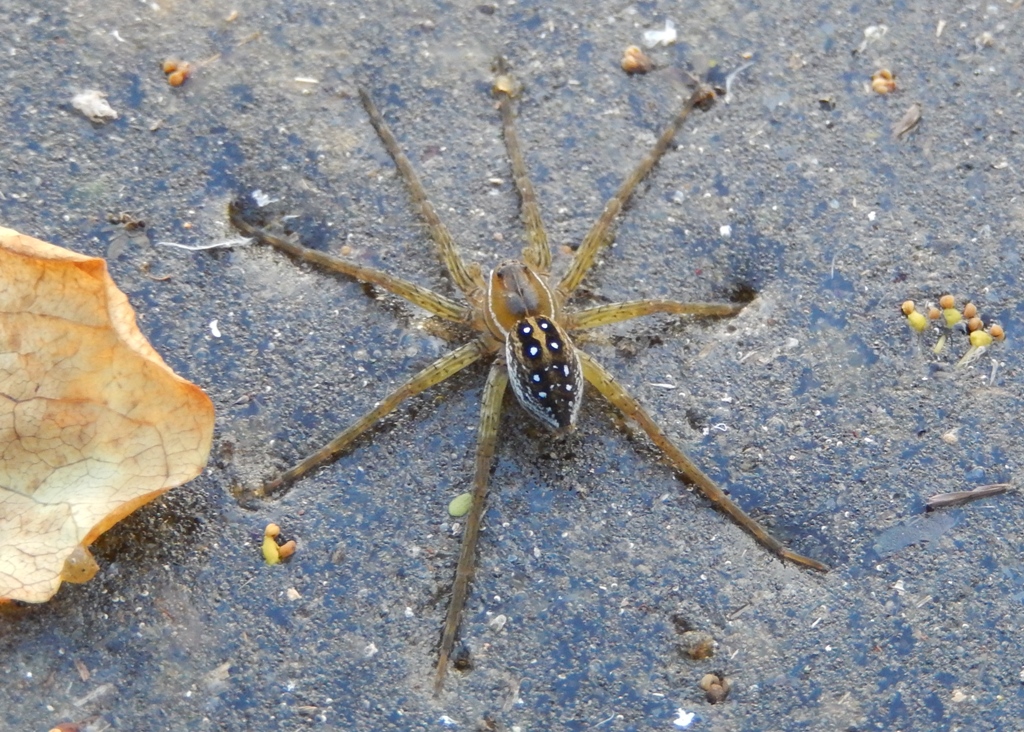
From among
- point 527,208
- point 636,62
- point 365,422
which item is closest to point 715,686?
point 365,422

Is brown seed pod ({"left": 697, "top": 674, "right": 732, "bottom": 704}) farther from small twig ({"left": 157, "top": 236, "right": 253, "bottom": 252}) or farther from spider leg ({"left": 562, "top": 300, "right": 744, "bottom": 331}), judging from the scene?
small twig ({"left": 157, "top": 236, "right": 253, "bottom": 252})

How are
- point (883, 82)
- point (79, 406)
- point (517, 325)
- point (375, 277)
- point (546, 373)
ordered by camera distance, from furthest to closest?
point (883, 82) → point (375, 277) → point (517, 325) → point (546, 373) → point (79, 406)

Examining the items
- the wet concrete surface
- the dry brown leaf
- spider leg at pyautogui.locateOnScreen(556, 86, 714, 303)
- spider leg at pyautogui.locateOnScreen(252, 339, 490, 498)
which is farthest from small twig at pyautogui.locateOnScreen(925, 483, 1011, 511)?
the dry brown leaf

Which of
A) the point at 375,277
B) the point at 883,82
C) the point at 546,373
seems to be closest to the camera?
the point at 546,373

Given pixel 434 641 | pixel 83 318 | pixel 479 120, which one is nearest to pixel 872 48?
pixel 479 120

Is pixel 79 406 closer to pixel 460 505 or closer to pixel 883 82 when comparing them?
pixel 460 505
